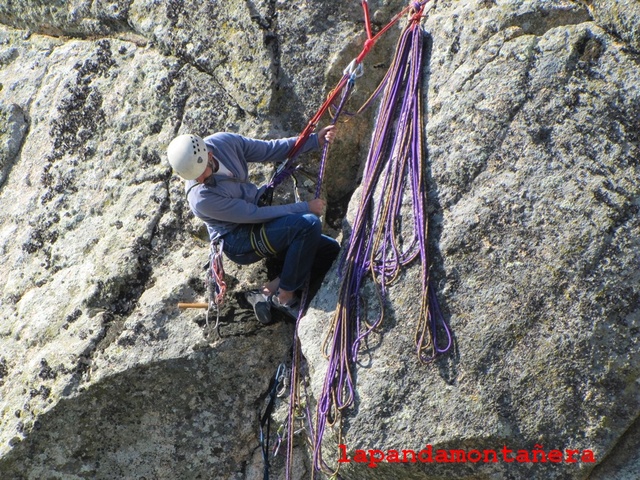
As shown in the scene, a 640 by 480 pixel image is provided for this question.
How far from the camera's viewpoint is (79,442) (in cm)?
637

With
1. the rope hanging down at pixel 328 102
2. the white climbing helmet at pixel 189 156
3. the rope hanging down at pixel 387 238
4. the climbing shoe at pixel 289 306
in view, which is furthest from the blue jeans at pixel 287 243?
the white climbing helmet at pixel 189 156

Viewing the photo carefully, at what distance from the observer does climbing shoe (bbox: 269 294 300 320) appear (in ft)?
21.0

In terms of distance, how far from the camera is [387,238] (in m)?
6.06

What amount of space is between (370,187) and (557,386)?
2078 mm

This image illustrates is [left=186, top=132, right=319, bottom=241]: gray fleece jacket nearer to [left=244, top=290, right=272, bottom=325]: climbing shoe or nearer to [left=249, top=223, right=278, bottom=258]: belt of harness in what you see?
[left=249, top=223, right=278, bottom=258]: belt of harness

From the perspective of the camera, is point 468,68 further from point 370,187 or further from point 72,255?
point 72,255

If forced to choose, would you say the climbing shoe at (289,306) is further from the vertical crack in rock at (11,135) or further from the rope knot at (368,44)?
the vertical crack in rock at (11,135)

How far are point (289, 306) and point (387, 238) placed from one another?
1.01 metres

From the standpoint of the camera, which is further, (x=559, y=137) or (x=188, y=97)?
(x=188, y=97)

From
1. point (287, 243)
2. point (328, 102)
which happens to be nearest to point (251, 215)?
point (287, 243)

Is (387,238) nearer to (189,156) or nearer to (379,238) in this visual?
(379,238)

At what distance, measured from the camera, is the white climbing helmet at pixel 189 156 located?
5.82 metres

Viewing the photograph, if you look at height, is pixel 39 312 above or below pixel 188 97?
below

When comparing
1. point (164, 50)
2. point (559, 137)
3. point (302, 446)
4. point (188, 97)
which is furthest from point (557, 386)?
point (164, 50)
